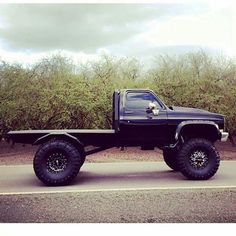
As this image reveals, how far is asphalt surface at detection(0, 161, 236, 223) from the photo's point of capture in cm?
344

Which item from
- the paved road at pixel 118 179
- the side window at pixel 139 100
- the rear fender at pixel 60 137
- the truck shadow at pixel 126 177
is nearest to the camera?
the paved road at pixel 118 179

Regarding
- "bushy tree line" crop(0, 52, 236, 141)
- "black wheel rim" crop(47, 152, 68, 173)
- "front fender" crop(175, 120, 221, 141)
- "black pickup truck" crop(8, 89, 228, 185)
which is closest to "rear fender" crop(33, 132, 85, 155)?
"black pickup truck" crop(8, 89, 228, 185)

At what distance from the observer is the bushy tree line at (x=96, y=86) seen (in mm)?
4836

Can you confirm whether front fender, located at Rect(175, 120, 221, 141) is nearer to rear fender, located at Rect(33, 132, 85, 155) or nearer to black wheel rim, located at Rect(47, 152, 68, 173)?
rear fender, located at Rect(33, 132, 85, 155)

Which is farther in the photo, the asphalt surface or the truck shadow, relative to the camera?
the truck shadow

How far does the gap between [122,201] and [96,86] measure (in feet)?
6.62

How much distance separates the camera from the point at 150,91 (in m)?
4.85

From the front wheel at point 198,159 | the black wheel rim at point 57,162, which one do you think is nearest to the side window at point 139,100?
the front wheel at point 198,159

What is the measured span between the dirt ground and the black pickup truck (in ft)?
1.28

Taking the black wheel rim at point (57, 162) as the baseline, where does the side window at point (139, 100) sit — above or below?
above

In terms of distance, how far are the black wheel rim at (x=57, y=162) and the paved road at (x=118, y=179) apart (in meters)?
0.23

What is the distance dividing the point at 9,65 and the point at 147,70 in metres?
1.79

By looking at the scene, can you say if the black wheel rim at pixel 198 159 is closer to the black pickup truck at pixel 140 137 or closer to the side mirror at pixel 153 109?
the black pickup truck at pixel 140 137

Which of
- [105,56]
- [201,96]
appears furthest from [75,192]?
[201,96]
